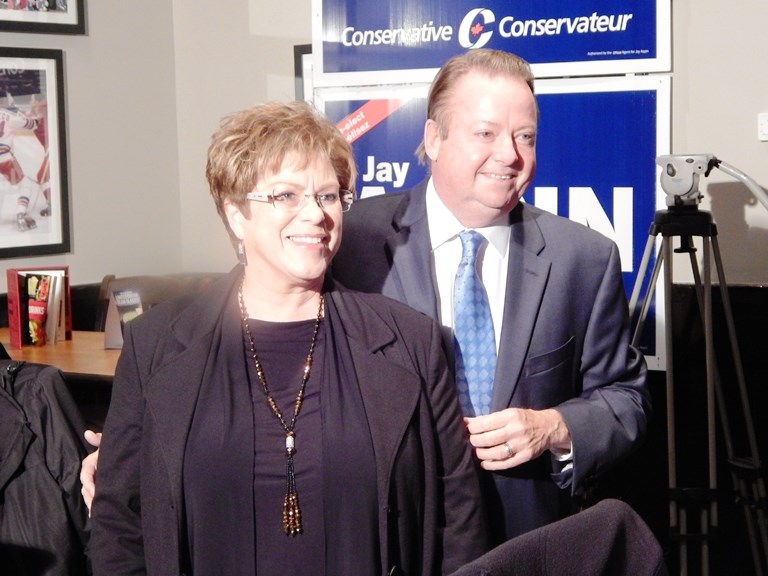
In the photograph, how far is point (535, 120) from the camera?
188cm

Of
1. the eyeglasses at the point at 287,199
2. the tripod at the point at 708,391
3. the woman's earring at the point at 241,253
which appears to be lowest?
the tripod at the point at 708,391

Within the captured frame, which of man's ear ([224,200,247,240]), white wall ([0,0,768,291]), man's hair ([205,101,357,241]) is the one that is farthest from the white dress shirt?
white wall ([0,0,768,291])

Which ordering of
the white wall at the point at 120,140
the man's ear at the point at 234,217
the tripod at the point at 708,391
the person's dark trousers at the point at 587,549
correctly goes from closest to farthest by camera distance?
the person's dark trousers at the point at 587,549 < the man's ear at the point at 234,217 < the tripod at the point at 708,391 < the white wall at the point at 120,140

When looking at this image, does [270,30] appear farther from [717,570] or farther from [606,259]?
[606,259]

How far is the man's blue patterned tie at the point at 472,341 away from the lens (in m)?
1.92

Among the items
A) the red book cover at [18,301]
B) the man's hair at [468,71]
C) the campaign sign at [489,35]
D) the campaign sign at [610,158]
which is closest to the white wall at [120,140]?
the red book cover at [18,301]

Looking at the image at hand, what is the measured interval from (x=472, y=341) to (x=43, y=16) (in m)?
4.39

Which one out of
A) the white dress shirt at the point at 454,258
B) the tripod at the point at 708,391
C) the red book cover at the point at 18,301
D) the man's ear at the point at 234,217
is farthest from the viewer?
the red book cover at the point at 18,301

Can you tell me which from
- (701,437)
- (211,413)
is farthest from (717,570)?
(211,413)

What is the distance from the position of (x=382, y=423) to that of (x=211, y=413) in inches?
10.6

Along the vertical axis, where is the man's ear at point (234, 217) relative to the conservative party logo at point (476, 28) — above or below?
below

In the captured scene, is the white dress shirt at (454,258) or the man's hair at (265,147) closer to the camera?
the man's hair at (265,147)

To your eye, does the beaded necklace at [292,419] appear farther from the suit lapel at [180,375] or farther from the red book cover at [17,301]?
the red book cover at [17,301]

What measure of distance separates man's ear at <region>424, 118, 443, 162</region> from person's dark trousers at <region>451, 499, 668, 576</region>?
30.8 inches
